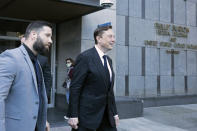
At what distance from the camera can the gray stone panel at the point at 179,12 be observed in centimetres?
1326

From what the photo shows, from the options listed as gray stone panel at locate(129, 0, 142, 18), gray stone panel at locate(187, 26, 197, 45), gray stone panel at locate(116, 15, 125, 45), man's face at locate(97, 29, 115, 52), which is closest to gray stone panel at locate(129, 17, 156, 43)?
gray stone panel at locate(129, 0, 142, 18)

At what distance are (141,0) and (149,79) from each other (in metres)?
3.76

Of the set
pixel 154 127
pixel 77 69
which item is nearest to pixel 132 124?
pixel 154 127

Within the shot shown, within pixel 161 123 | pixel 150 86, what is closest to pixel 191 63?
pixel 150 86

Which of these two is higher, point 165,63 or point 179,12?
point 179,12

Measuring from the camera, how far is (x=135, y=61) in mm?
11859

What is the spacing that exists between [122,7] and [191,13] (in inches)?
174

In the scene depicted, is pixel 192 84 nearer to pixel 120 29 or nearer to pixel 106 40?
pixel 120 29

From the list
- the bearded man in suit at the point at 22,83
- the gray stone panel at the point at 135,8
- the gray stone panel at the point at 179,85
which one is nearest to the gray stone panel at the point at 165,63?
the gray stone panel at the point at 179,85

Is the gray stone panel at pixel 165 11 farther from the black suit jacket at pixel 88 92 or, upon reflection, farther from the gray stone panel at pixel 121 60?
the black suit jacket at pixel 88 92

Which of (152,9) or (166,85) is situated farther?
(166,85)

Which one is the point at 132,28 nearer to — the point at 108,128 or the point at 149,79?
the point at 149,79

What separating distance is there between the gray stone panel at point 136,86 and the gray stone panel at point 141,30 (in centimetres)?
178

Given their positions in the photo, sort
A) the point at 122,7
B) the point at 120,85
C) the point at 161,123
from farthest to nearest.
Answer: the point at 122,7
the point at 120,85
the point at 161,123
